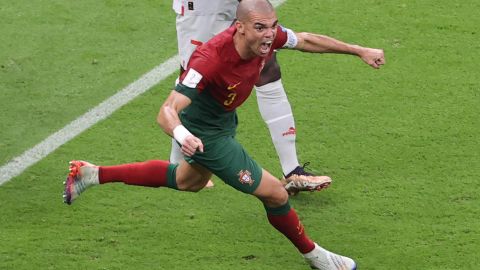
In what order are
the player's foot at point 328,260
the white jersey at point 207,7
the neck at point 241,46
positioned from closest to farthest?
the neck at point 241,46, the player's foot at point 328,260, the white jersey at point 207,7

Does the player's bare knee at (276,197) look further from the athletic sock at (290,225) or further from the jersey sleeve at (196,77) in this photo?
the jersey sleeve at (196,77)

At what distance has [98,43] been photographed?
9.88 m

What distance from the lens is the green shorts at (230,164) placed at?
6.81m

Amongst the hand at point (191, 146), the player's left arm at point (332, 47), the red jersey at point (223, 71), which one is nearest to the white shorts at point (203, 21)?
the player's left arm at point (332, 47)

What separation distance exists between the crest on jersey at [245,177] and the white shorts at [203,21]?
1269 mm

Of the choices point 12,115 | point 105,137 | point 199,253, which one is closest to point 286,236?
point 199,253

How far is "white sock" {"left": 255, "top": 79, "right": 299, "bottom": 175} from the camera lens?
791cm

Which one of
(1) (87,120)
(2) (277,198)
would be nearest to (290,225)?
(2) (277,198)

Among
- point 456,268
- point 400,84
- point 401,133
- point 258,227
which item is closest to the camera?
point 456,268

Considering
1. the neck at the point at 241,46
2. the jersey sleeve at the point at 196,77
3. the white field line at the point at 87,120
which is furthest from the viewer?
the white field line at the point at 87,120

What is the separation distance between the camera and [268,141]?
8.55m

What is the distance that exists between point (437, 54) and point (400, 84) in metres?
0.53

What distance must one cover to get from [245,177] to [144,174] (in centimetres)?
74

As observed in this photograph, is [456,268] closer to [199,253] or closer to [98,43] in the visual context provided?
[199,253]
